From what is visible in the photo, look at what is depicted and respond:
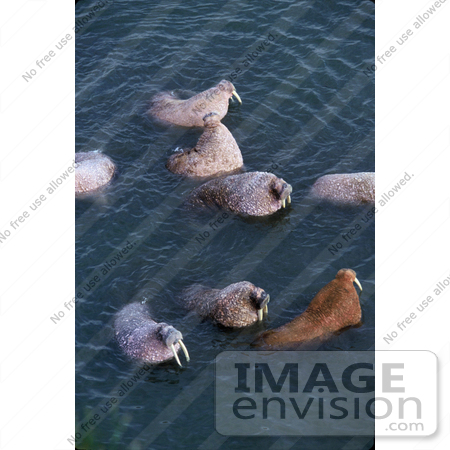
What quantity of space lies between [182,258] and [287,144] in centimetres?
579

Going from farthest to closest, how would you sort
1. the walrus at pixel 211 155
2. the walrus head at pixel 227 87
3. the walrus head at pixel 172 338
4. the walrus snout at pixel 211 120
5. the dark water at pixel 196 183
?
1. the walrus head at pixel 227 87
2. the walrus snout at pixel 211 120
3. the walrus at pixel 211 155
4. the walrus head at pixel 172 338
5. the dark water at pixel 196 183

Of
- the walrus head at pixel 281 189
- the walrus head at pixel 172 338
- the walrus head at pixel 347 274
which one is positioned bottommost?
the walrus head at pixel 172 338

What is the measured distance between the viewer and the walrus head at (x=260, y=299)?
18.4 metres

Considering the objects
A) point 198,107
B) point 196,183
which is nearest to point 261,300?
point 196,183

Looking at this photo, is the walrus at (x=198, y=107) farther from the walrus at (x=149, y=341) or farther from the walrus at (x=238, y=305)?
the walrus at (x=149, y=341)

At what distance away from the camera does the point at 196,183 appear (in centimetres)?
2300

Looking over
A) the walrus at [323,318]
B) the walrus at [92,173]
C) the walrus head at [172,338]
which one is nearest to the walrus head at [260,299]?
the walrus at [323,318]

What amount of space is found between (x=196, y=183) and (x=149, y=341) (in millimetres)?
6445

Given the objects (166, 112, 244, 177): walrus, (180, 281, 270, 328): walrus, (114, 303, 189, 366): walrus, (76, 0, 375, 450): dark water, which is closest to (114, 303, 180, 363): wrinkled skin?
(114, 303, 189, 366): walrus

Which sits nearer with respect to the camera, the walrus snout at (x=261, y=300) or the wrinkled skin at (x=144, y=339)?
the wrinkled skin at (x=144, y=339)

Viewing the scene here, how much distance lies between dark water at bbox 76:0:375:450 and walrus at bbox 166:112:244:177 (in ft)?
1.59

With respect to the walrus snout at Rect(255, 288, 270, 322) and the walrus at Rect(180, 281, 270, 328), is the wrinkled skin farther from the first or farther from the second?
the walrus snout at Rect(255, 288, 270, 322)

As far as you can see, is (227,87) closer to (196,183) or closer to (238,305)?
(196,183)

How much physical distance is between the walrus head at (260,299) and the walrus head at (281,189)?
3839 mm
